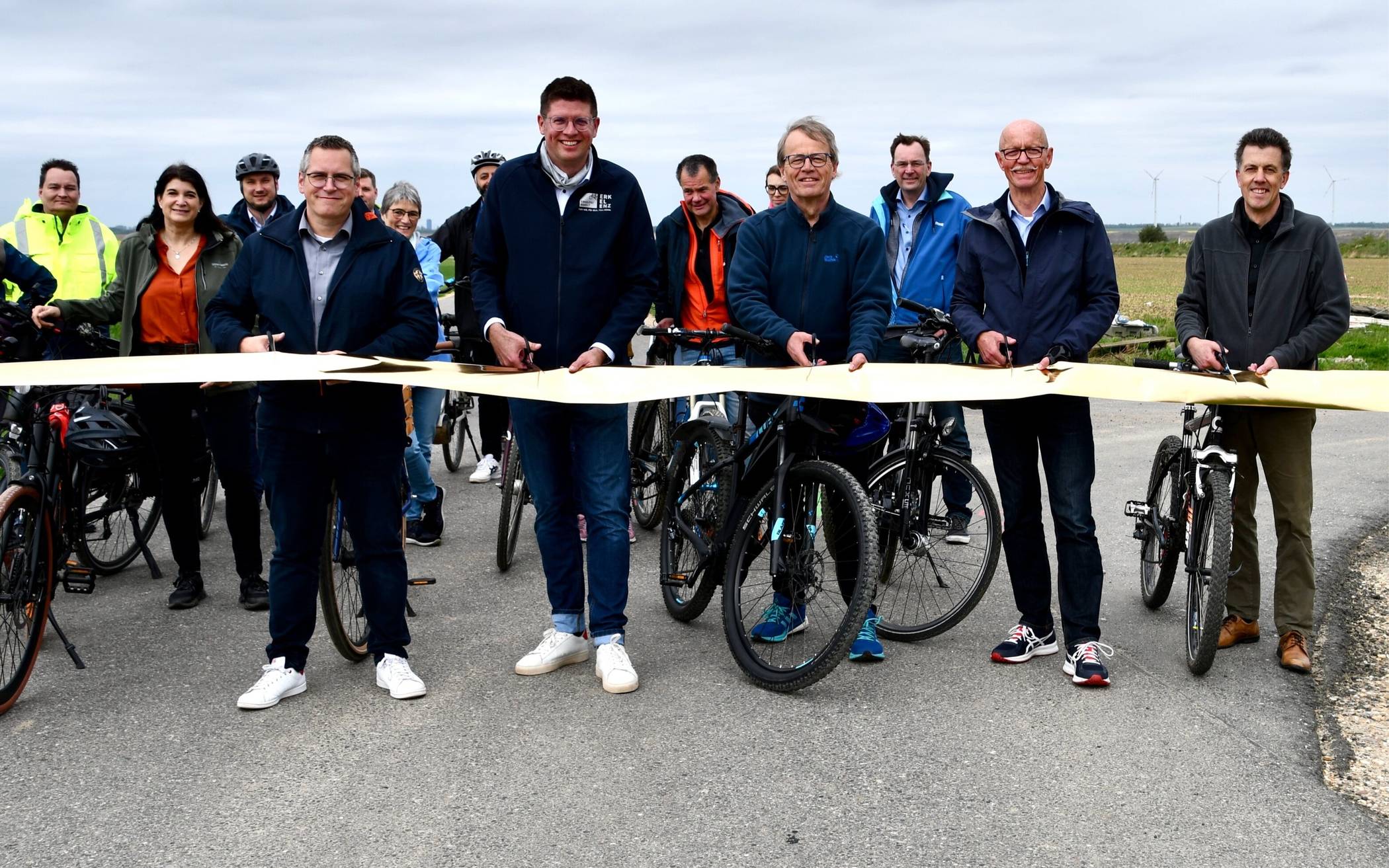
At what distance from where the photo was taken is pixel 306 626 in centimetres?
507

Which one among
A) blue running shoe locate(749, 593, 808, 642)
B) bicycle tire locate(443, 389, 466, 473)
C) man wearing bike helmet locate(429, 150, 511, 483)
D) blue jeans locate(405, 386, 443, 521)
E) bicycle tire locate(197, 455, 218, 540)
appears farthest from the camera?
bicycle tire locate(443, 389, 466, 473)

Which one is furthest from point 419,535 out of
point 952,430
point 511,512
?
point 952,430

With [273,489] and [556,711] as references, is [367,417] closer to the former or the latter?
[273,489]

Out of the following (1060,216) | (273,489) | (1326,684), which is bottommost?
(1326,684)

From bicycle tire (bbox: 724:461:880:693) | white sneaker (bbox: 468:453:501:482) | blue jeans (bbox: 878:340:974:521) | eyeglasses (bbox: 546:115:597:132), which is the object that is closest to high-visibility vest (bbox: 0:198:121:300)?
white sneaker (bbox: 468:453:501:482)

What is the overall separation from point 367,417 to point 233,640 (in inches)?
61.1

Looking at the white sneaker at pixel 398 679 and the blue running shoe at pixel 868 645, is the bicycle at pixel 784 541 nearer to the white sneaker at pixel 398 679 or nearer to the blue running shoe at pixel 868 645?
the blue running shoe at pixel 868 645

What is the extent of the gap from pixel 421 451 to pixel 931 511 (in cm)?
335

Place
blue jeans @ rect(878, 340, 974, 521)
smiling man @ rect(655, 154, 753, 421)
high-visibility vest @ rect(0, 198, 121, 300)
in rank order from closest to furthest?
1. blue jeans @ rect(878, 340, 974, 521)
2. smiling man @ rect(655, 154, 753, 421)
3. high-visibility vest @ rect(0, 198, 121, 300)

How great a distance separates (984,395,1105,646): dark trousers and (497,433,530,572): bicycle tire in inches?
109

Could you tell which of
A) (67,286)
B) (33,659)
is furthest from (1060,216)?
(67,286)

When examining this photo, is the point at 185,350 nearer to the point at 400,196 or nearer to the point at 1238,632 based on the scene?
the point at 400,196

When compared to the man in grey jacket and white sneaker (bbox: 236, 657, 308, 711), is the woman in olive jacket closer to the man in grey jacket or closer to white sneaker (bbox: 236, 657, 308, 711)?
white sneaker (bbox: 236, 657, 308, 711)

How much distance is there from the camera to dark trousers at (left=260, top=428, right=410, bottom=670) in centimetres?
492
